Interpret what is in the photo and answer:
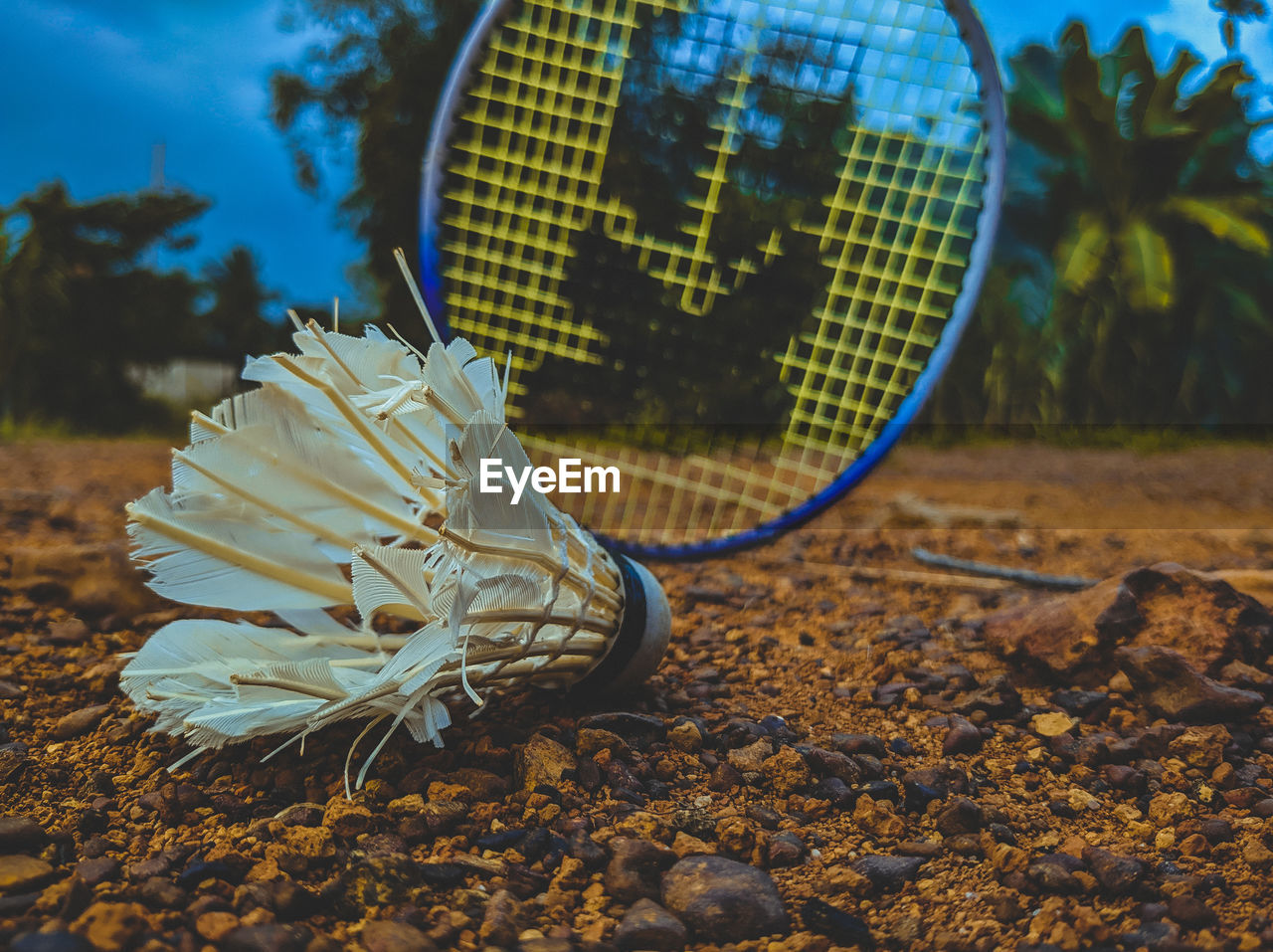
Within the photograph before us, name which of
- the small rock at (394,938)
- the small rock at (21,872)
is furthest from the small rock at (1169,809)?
the small rock at (21,872)

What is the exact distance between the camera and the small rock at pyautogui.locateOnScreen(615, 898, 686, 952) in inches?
37.1

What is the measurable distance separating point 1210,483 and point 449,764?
5379 millimetres

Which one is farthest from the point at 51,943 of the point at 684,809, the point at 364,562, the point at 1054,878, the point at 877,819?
the point at 1054,878

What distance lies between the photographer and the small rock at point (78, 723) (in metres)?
1.33

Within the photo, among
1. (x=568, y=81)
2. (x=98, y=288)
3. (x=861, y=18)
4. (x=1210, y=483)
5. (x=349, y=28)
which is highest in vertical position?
(x=349, y=28)

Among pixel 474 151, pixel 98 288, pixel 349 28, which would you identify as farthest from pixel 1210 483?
pixel 98 288

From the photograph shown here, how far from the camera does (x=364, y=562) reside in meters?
1.10

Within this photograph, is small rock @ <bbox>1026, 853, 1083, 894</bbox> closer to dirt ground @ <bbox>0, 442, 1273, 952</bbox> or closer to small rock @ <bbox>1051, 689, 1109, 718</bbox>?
dirt ground @ <bbox>0, 442, 1273, 952</bbox>

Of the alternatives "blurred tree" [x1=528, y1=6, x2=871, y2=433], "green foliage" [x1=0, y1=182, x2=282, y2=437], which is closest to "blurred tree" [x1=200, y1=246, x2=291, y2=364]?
"green foliage" [x1=0, y1=182, x2=282, y2=437]

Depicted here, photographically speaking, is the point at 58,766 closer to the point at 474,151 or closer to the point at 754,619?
the point at 754,619

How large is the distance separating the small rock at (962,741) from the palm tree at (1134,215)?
34.3ft

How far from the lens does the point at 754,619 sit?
1956mm

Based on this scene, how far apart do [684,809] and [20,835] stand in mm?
775

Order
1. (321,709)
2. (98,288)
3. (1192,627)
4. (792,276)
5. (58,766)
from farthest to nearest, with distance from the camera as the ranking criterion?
(98,288) → (792,276) → (1192,627) → (58,766) → (321,709)
